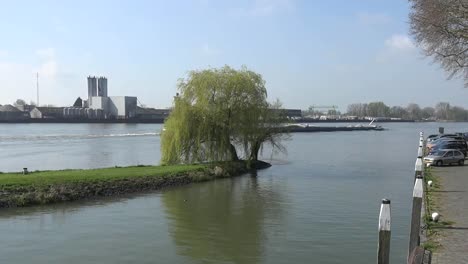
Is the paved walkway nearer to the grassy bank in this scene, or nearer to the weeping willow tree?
the grassy bank

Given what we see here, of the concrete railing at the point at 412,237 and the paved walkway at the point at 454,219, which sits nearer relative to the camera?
the concrete railing at the point at 412,237

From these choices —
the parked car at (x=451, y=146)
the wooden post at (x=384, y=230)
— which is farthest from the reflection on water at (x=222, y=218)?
the parked car at (x=451, y=146)

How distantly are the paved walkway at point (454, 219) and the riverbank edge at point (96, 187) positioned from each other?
16.3 m

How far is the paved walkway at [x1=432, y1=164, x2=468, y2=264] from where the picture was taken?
1017cm

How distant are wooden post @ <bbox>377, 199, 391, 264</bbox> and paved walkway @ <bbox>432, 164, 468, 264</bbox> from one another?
1.97 m

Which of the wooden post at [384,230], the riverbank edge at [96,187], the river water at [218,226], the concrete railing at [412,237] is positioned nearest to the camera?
the wooden post at [384,230]

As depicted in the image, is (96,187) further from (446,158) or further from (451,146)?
(451,146)

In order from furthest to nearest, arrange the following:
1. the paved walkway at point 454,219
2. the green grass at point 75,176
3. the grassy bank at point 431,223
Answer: the green grass at point 75,176
the grassy bank at point 431,223
the paved walkway at point 454,219

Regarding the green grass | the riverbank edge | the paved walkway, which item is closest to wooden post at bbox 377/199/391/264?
the paved walkway

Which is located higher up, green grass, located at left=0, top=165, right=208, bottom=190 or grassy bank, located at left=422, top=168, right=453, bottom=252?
grassy bank, located at left=422, top=168, right=453, bottom=252

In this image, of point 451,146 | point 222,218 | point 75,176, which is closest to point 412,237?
point 222,218

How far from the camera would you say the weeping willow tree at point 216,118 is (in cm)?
4100

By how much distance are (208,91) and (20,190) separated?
19945 mm

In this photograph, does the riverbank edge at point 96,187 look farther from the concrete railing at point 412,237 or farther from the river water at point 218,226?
the concrete railing at point 412,237
